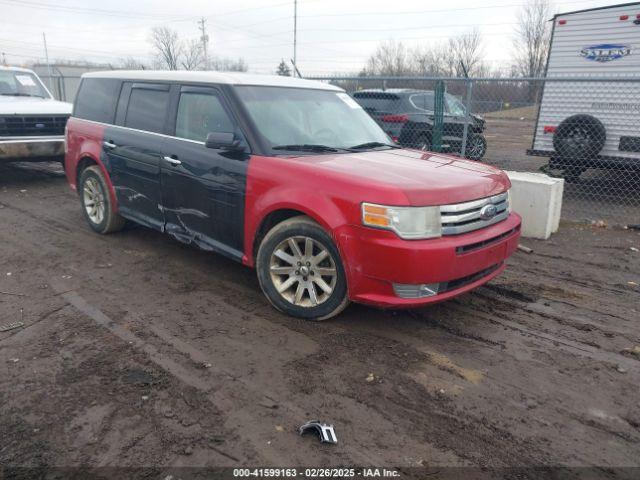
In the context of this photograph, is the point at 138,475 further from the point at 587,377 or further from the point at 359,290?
the point at 587,377

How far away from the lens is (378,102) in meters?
10.2

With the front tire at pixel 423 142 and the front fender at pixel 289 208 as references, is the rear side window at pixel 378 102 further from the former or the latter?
the front fender at pixel 289 208

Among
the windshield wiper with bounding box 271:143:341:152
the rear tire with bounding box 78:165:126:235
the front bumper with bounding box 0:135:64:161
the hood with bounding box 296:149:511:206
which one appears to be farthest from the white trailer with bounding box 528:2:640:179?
the front bumper with bounding box 0:135:64:161

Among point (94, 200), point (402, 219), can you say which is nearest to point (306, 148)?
point (402, 219)

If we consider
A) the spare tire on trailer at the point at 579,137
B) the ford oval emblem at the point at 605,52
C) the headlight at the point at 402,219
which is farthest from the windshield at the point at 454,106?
the headlight at the point at 402,219

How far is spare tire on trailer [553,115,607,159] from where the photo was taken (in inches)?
337

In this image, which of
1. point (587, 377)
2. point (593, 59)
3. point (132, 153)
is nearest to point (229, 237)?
point (132, 153)

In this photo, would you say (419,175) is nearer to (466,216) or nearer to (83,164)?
(466,216)

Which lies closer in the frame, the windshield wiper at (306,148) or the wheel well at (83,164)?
the windshield wiper at (306,148)

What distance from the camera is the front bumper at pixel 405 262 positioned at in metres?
3.33

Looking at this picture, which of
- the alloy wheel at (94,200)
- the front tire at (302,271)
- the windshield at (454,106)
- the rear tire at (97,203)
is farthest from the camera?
the windshield at (454,106)

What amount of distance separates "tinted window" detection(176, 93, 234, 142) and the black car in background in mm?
5869

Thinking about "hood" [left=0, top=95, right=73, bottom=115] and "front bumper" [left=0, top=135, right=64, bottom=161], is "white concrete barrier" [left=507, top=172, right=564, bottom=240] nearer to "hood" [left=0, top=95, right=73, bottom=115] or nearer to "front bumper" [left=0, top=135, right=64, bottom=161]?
"front bumper" [left=0, top=135, right=64, bottom=161]

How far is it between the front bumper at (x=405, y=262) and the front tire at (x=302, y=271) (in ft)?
0.50
